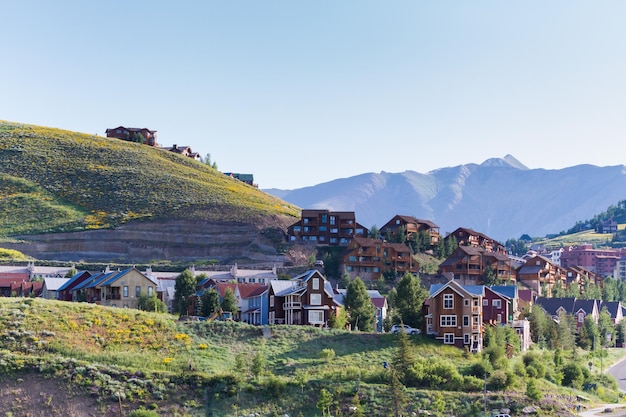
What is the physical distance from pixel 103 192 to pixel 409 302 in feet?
319

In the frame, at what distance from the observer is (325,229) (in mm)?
149625

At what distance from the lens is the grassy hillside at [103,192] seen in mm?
162875

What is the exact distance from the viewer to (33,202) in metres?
170

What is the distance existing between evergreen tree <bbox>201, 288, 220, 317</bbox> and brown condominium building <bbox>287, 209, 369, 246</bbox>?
55.6 m

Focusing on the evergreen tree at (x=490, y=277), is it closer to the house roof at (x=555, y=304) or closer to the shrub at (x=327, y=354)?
the house roof at (x=555, y=304)

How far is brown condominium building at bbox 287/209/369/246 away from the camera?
489ft

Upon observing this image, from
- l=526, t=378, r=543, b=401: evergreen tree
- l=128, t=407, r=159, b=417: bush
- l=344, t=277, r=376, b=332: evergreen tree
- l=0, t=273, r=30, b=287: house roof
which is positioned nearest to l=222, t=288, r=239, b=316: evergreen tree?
l=344, t=277, r=376, b=332: evergreen tree

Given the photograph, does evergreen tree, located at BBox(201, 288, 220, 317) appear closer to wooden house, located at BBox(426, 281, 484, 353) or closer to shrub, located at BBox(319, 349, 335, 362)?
shrub, located at BBox(319, 349, 335, 362)

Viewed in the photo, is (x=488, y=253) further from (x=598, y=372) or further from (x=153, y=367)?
(x=153, y=367)

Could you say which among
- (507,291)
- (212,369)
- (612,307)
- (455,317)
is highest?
(507,291)

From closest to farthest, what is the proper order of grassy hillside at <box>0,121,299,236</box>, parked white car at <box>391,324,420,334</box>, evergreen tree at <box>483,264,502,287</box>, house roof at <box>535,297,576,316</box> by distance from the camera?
1. parked white car at <box>391,324,420,334</box>
2. house roof at <box>535,297,576,316</box>
3. evergreen tree at <box>483,264,502,287</box>
4. grassy hillside at <box>0,121,299,236</box>

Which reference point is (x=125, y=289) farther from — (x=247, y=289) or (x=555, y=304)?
(x=555, y=304)

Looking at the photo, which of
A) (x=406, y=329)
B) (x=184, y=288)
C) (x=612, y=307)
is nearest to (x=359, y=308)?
(x=406, y=329)

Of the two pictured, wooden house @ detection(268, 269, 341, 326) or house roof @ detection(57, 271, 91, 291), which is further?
house roof @ detection(57, 271, 91, 291)
